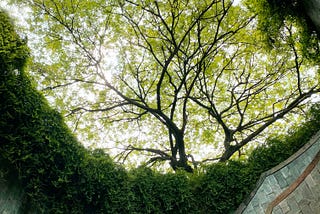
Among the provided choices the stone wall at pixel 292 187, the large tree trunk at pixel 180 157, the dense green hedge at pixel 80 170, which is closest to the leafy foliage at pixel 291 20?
the dense green hedge at pixel 80 170

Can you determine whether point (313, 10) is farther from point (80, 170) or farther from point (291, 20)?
point (80, 170)

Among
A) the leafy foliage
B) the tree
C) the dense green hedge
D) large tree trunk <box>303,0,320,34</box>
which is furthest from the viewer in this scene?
the tree

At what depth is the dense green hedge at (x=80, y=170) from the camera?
388 centimetres

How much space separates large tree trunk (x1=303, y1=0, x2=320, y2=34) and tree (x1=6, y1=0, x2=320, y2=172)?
1.30 metres

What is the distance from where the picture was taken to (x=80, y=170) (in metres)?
4.58

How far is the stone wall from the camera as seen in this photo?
15.0 ft

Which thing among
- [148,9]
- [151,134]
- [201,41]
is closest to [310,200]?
[201,41]

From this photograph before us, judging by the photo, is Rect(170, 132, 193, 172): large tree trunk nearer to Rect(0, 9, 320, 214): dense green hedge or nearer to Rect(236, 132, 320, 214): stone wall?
Rect(0, 9, 320, 214): dense green hedge

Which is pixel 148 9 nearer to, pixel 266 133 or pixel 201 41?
pixel 201 41

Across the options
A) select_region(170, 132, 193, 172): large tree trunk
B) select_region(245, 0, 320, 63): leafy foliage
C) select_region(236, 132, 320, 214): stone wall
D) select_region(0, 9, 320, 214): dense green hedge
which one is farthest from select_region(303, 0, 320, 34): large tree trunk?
select_region(170, 132, 193, 172): large tree trunk

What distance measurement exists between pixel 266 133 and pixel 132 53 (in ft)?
20.1

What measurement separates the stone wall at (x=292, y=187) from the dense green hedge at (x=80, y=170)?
0.26 meters

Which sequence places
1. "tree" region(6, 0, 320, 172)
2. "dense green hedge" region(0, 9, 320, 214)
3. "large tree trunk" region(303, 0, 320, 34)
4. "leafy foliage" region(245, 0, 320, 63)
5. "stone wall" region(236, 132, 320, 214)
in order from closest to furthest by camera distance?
"dense green hedge" region(0, 9, 320, 214) → "stone wall" region(236, 132, 320, 214) → "large tree trunk" region(303, 0, 320, 34) → "leafy foliage" region(245, 0, 320, 63) → "tree" region(6, 0, 320, 172)

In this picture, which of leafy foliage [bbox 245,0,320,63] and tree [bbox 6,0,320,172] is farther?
tree [bbox 6,0,320,172]
